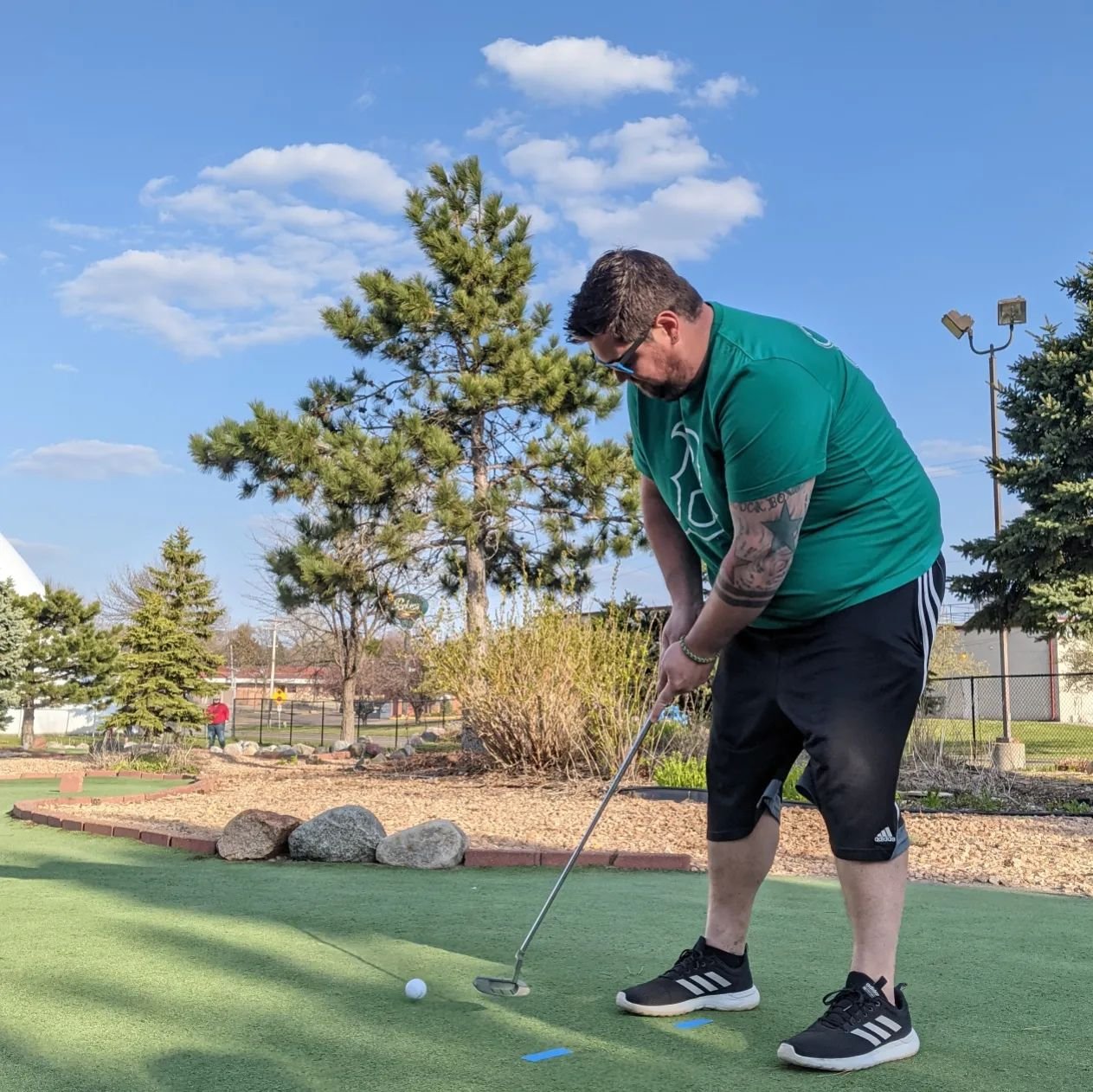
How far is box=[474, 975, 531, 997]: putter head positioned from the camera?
96.0 inches

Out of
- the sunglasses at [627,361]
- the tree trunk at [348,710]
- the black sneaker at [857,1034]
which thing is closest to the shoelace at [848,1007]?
the black sneaker at [857,1034]

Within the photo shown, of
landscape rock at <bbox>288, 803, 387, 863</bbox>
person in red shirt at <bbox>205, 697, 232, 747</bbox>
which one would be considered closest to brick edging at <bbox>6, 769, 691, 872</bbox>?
landscape rock at <bbox>288, 803, 387, 863</bbox>

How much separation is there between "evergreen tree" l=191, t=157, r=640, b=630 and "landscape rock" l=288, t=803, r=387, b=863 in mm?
8882

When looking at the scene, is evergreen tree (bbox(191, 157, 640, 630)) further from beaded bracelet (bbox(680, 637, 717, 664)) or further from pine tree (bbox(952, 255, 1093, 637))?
beaded bracelet (bbox(680, 637, 717, 664))

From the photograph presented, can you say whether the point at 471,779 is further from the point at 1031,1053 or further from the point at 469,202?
the point at 469,202

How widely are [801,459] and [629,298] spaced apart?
46 centimetres

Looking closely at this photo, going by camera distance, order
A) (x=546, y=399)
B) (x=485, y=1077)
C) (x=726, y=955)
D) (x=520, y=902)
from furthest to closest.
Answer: (x=546, y=399) → (x=520, y=902) → (x=726, y=955) → (x=485, y=1077)

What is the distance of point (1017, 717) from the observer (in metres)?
32.9

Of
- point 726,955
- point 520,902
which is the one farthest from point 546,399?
point 726,955

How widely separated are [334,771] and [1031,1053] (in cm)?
1157

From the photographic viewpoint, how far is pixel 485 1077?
75.0 inches

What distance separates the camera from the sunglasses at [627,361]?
6.98 feet

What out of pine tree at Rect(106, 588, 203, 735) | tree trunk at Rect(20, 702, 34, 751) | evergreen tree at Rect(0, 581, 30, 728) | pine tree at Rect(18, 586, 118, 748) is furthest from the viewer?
tree trunk at Rect(20, 702, 34, 751)

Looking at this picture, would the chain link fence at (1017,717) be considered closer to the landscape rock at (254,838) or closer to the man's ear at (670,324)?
the landscape rock at (254,838)
